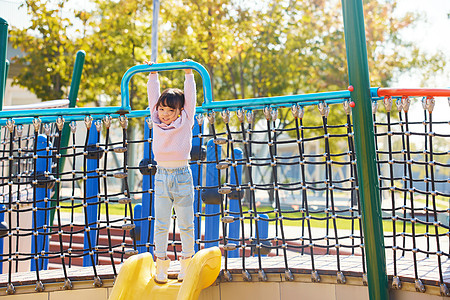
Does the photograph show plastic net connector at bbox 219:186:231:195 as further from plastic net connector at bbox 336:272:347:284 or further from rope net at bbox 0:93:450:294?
plastic net connector at bbox 336:272:347:284

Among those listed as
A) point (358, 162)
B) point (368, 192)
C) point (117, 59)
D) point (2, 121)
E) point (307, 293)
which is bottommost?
point (307, 293)

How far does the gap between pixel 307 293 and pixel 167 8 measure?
1026 cm

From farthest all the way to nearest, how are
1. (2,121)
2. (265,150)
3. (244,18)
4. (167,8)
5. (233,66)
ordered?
(265,150) → (233,66) → (244,18) → (167,8) → (2,121)

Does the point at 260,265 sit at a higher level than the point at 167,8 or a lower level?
lower

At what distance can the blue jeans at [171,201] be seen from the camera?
9.99 feet

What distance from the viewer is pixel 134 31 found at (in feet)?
44.4

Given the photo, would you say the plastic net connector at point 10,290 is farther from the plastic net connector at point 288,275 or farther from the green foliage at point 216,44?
the green foliage at point 216,44

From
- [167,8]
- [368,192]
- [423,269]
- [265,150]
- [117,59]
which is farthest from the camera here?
[265,150]

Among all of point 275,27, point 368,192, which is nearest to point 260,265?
point 368,192

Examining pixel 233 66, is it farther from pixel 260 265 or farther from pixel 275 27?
pixel 260 265

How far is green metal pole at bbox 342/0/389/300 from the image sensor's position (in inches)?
111

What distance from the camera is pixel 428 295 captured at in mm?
2975

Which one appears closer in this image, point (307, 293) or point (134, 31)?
point (307, 293)

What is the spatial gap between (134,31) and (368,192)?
11836 millimetres
